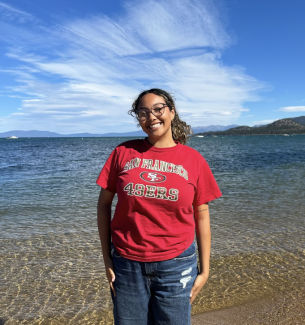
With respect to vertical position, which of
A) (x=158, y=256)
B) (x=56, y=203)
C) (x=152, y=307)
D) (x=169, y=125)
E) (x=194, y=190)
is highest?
(x=169, y=125)

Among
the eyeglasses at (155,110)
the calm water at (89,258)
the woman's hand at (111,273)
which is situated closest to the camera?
the woman's hand at (111,273)

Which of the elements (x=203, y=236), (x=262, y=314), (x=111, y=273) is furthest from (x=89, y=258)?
(x=203, y=236)

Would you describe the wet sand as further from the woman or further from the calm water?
the woman

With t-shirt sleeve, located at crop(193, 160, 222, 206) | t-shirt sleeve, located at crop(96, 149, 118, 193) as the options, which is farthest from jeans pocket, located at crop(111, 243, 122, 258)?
t-shirt sleeve, located at crop(193, 160, 222, 206)

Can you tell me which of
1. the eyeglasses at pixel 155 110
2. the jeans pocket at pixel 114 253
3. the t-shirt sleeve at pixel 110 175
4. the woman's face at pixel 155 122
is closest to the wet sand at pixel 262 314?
the jeans pocket at pixel 114 253

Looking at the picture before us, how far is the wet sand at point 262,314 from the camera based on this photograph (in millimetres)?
3816

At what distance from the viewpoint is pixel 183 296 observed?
2.04m

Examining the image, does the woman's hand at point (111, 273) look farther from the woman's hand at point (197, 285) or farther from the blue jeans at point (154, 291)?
the woman's hand at point (197, 285)

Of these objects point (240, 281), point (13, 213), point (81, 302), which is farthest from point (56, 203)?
point (240, 281)

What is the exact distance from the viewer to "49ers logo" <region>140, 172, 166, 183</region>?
2043 mm

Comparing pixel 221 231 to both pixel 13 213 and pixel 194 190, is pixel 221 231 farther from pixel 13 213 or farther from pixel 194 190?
pixel 13 213

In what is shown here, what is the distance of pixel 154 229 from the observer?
203 cm

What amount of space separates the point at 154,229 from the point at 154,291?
0.42 metres

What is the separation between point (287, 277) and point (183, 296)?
3.71 meters
